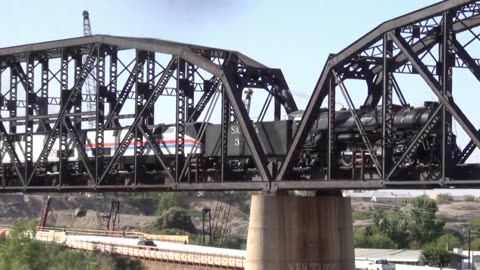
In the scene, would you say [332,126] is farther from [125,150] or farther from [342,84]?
[125,150]

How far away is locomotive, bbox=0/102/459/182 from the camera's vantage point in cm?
5022

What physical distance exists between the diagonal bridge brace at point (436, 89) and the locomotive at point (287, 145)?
207cm

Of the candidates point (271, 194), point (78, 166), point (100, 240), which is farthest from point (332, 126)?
point (100, 240)

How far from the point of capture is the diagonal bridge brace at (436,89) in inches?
Answer: 1748

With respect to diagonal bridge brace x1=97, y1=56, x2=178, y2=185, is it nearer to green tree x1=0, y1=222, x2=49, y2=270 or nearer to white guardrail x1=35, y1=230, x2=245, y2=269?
white guardrail x1=35, y1=230, x2=245, y2=269

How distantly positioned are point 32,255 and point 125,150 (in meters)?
55.1

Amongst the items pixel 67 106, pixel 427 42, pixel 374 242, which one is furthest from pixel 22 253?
pixel 374 242

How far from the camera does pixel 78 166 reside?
76.2m

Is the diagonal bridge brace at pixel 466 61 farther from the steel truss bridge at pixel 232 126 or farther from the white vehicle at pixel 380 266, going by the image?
the white vehicle at pixel 380 266

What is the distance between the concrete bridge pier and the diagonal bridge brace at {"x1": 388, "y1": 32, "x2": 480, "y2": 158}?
11.6m

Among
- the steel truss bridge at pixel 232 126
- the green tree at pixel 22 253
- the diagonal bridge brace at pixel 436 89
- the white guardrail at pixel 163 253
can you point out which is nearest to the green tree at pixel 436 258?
the white guardrail at pixel 163 253

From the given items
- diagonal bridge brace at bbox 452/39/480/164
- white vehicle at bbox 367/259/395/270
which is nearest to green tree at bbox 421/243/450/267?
white vehicle at bbox 367/259/395/270

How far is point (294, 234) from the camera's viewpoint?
56.4m

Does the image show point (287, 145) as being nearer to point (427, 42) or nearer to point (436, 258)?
point (427, 42)
